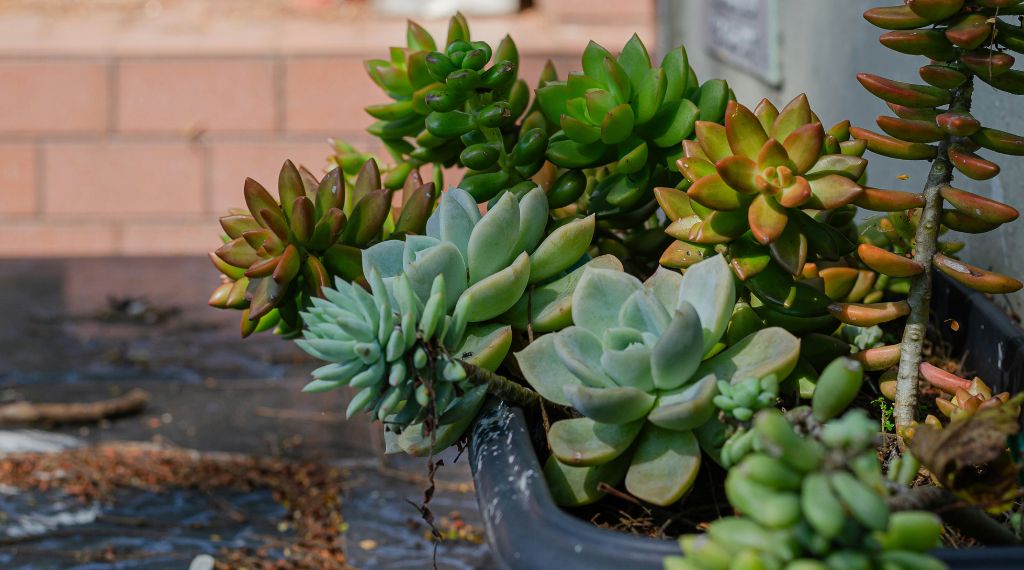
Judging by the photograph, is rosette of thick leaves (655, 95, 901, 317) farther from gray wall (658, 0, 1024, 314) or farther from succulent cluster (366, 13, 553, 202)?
gray wall (658, 0, 1024, 314)

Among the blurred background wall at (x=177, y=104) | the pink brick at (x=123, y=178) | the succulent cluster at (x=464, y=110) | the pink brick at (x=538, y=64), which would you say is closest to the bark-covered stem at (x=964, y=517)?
the succulent cluster at (x=464, y=110)

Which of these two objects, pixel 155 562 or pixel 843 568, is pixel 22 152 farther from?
pixel 843 568

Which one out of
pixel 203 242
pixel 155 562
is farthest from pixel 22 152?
pixel 155 562

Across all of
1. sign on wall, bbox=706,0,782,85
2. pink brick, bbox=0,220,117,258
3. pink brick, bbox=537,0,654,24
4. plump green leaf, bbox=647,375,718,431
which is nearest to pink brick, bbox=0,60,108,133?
pink brick, bbox=0,220,117,258

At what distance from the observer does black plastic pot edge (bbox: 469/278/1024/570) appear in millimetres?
582

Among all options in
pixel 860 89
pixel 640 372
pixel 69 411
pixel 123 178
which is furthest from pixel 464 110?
pixel 123 178

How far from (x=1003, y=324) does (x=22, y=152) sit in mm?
3635

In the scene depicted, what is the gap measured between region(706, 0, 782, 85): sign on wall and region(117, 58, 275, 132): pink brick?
5.19ft

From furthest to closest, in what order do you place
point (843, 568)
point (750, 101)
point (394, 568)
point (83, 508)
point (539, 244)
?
point (750, 101) < point (83, 508) < point (394, 568) < point (539, 244) < point (843, 568)

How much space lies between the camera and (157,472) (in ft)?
7.25

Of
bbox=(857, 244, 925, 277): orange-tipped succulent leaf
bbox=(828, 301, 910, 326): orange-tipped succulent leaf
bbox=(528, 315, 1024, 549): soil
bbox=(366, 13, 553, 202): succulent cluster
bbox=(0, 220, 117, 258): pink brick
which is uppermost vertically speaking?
bbox=(366, 13, 553, 202): succulent cluster

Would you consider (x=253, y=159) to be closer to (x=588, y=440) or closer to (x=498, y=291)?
(x=498, y=291)

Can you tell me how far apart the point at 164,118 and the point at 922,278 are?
3.38 metres

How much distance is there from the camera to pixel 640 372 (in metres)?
0.72
